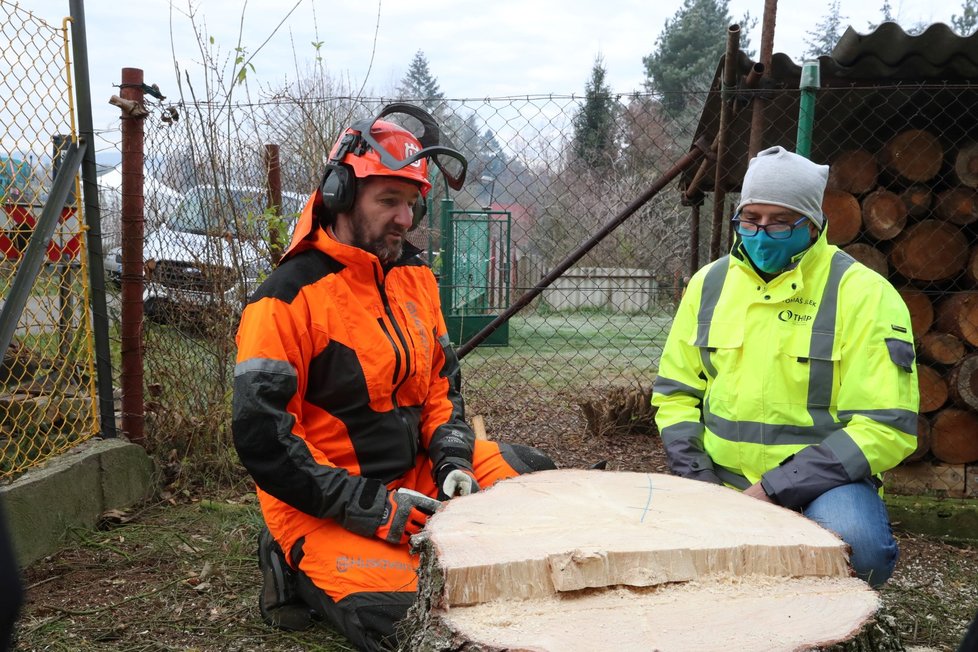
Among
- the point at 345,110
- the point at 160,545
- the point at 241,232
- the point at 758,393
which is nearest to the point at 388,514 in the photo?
the point at 758,393

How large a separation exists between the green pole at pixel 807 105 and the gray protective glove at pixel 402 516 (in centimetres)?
223

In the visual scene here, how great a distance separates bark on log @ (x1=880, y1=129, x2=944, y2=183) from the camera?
392 cm

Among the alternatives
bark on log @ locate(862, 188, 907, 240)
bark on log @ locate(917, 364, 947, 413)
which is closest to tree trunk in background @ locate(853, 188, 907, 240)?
bark on log @ locate(862, 188, 907, 240)

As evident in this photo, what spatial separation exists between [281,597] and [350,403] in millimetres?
736

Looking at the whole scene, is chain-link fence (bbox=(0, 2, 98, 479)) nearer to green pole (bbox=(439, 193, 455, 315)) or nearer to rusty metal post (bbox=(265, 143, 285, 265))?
rusty metal post (bbox=(265, 143, 285, 265))

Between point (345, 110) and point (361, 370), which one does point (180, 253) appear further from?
point (361, 370)

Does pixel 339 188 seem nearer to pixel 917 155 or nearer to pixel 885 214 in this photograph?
pixel 885 214

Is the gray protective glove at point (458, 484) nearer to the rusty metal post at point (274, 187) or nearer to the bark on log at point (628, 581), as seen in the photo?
the bark on log at point (628, 581)

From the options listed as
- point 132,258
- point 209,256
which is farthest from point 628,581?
point 209,256

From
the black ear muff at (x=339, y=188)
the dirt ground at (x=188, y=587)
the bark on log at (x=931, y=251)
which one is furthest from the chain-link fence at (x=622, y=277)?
the black ear muff at (x=339, y=188)

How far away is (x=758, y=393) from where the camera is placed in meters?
2.69

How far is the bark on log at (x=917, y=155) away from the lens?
12.9 ft

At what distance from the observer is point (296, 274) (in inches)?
107

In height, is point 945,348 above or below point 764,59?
below
